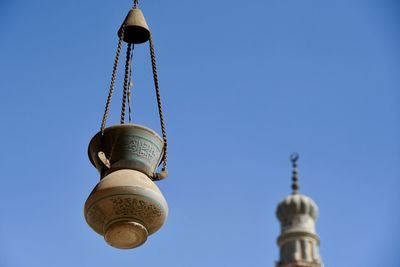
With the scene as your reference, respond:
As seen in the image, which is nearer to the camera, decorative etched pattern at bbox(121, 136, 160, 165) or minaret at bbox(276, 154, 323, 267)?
decorative etched pattern at bbox(121, 136, 160, 165)

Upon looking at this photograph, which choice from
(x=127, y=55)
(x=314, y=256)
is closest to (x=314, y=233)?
(x=314, y=256)

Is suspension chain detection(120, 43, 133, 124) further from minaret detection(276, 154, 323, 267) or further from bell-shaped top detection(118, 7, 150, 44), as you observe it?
minaret detection(276, 154, 323, 267)

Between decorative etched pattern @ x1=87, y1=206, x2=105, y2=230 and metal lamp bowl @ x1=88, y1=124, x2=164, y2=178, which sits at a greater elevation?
metal lamp bowl @ x1=88, y1=124, x2=164, y2=178

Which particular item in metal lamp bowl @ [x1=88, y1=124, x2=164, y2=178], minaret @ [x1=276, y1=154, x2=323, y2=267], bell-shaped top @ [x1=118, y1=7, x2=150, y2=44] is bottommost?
metal lamp bowl @ [x1=88, y1=124, x2=164, y2=178]

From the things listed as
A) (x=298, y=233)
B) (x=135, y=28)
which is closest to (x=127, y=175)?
(x=135, y=28)

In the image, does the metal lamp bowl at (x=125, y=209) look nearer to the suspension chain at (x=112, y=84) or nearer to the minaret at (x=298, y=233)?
the suspension chain at (x=112, y=84)

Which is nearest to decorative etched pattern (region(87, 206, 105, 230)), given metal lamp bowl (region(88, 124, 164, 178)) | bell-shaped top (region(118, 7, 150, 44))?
metal lamp bowl (region(88, 124, 164, 178))

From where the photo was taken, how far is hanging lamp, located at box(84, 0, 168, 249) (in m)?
3.79

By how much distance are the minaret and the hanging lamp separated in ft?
48.7

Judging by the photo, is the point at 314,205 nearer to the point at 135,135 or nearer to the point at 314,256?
the point at 314,256

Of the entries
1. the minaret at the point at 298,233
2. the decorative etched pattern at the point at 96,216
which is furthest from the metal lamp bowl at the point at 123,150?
the minaret at the point at 298,233

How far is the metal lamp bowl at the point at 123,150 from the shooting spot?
4031 millimetres

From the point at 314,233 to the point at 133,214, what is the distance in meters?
16.0

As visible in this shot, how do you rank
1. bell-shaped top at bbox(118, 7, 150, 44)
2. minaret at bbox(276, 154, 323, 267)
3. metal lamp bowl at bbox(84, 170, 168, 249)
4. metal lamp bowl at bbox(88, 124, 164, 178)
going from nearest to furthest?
metal lamp bowl at bbox(84, 170, 168, 249), metal lamp bowl at bbox(88, 124, 164, 178), bell-shaped top at bbox(118, 7, 150, 44), minaret at bbox(276, 154, 323, 267)
